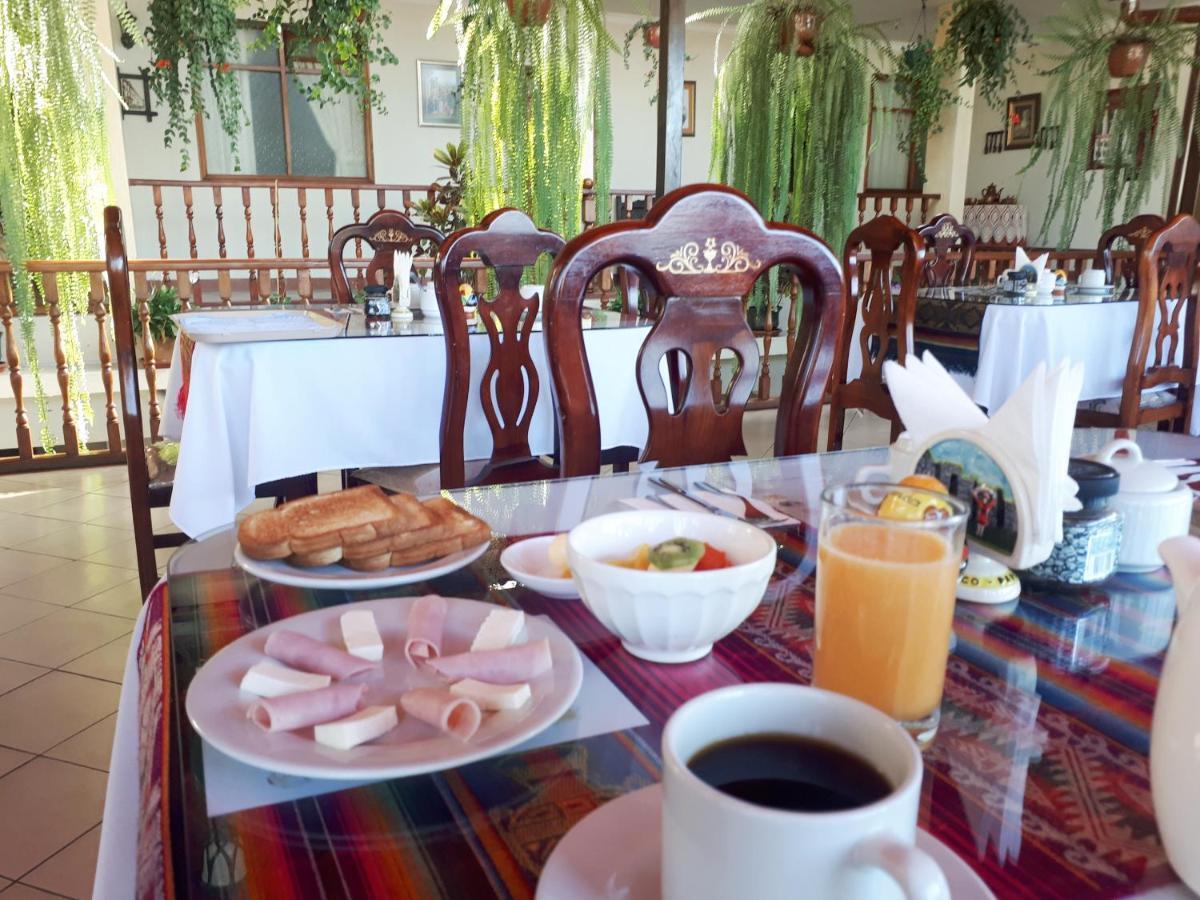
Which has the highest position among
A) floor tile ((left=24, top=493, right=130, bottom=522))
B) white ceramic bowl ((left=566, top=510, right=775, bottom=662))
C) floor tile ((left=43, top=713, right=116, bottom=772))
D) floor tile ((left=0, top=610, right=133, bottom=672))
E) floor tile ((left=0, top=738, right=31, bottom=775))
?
white ceramic bowl ((left=566, top=510, right=775, bottom=662))

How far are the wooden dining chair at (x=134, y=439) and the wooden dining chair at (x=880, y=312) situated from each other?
1804mm

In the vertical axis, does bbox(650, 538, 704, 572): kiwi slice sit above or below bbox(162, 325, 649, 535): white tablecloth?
above

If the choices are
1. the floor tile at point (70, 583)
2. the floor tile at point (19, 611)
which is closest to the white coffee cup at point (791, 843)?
the floor tile at point (19, 611)

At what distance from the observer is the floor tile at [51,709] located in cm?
178

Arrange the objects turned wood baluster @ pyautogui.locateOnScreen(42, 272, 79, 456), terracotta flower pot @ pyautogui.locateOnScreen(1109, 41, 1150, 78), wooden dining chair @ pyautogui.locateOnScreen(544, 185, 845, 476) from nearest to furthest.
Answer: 1. wooden dining chair @ pyautogui.locateOnScreen(544, 185, 845, 476)
2. turned wood baluster @ pyautogui.locateOnScreen(42, 272, 79, 456)
3. terracotta flower pot @ pyautogui.locateOnScreen(1109, 41, 1150, 78)

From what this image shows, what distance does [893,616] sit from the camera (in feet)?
1.63

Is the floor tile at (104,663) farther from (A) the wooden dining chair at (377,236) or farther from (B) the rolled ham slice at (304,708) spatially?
(B) the rolled ham slice at (304,708)

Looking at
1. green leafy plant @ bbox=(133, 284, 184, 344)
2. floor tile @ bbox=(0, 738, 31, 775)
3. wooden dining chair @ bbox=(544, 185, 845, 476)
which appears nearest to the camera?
wooden dining chair @ bbox=(544, 185, 845, 476)

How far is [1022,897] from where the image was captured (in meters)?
0.37

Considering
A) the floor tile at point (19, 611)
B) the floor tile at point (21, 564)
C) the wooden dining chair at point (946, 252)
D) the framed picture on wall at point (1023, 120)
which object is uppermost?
the framed picture on wall at point (1023, 120)

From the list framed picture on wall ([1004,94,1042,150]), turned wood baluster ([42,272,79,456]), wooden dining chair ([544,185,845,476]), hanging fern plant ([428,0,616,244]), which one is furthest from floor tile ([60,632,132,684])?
framed picture on wall ([1004,94,1042,150])

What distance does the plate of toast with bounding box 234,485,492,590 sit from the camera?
0.71m

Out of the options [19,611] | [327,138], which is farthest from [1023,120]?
[19,611]

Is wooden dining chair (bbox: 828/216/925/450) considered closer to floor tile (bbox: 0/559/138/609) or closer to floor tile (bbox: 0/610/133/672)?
floor tile (bbox: 0/610/133/672)
